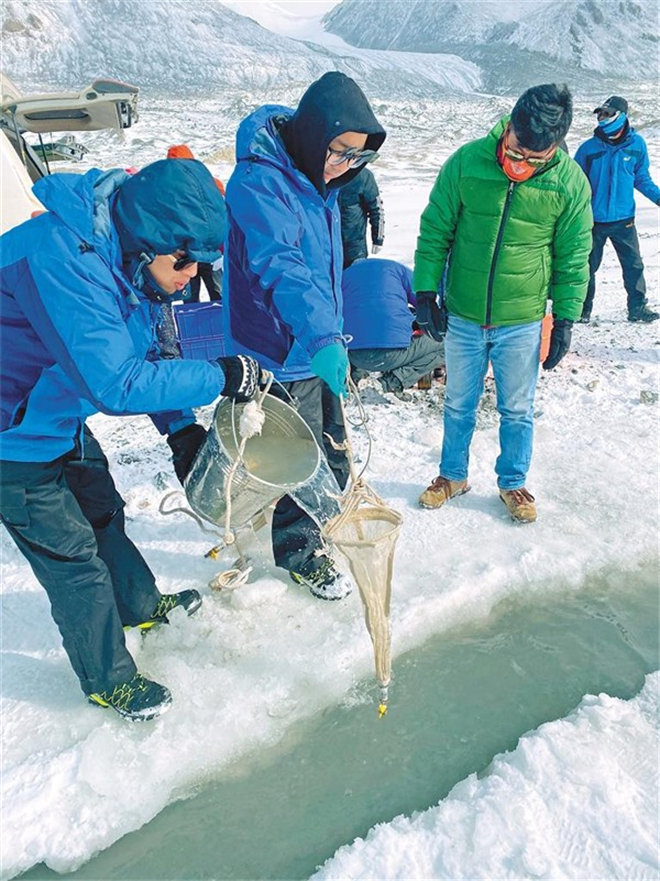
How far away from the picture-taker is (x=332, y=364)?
2.15m

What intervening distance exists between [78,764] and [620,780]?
1.64 metres

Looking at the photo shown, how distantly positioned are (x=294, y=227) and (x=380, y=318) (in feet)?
6.80

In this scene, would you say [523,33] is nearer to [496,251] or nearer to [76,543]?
[496,251]

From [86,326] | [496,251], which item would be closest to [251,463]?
[86,326]

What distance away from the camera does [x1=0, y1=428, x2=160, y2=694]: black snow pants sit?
2010 millimetres

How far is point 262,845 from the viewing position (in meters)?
1.98

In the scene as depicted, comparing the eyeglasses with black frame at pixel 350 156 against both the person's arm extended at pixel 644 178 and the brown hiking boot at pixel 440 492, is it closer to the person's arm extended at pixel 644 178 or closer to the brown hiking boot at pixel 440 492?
the brown hiking boot at pixel 440 492

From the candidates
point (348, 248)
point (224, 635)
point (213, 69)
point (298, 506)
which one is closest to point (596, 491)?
point (298, 506)

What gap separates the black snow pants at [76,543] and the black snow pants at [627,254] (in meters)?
4.65

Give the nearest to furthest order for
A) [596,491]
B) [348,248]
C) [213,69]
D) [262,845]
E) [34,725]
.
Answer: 1. [262,845]
2. [34,725]
3. [596,491]
4. [348,248]
5. [213,69]

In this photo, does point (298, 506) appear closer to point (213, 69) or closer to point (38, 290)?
point (38, 290)

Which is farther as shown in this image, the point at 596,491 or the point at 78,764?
the point at 596,491

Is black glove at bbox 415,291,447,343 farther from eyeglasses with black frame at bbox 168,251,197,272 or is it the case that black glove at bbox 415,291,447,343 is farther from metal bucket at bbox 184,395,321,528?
eyeglasses with black frame at bbox 168,251,197,272

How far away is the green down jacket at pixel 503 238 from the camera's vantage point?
2717 millimetres
